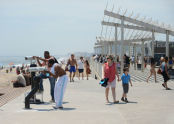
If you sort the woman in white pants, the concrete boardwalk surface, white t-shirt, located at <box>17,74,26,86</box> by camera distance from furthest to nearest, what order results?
white t-shirt, located at <box>17,74,26,86</box> → the woman in white pants → the concrete boardwalk surface

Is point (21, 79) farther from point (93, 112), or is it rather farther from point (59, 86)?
point (93, 112)

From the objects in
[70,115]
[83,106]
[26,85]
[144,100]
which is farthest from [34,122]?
[26,85]

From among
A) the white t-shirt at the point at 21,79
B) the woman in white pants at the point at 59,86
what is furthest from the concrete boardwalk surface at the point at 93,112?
the white t-shirt at the point at 21,79

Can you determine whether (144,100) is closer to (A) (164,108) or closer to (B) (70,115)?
(A) (164,108)

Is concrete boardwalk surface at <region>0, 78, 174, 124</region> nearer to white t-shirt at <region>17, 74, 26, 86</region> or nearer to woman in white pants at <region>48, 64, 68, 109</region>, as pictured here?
woman in white pants at <region>48, 64, 68, 109</region>

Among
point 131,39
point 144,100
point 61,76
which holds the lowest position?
point 144,100

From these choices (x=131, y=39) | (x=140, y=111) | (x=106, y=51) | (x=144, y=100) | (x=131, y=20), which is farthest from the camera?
(x=106, y=51)

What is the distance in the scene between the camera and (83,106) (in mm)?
8609

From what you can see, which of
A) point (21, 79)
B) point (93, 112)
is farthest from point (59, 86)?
point (21, 79)

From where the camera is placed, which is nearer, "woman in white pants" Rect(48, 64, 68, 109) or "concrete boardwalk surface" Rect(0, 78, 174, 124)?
"concrete boardwalk surface" Rect(0, 78, 174, 124)

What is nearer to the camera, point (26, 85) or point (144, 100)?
point (144, 100)

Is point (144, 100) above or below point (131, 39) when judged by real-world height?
below

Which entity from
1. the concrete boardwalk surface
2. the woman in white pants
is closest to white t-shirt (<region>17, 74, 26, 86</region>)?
the concrete boardwalk surface

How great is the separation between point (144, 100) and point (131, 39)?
2107cm
